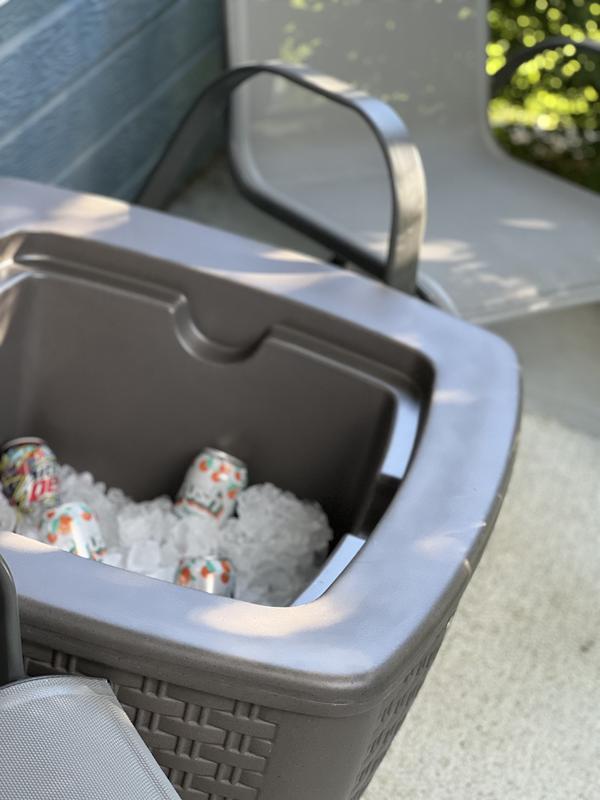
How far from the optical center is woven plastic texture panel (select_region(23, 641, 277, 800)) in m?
0.99

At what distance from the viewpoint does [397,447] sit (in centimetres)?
129

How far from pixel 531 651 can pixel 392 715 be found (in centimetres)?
70

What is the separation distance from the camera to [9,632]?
3.00 feet

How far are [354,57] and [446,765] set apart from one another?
1482 mm

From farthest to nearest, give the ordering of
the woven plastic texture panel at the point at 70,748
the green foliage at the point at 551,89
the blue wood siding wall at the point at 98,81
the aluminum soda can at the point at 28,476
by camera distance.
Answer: the green foliage at the point at 551,89 < the blue wood siding wall at the point at 98,81 < the aluminum soda can at the point at 28,476 < the woven plastic texture panel at the point at 70,748

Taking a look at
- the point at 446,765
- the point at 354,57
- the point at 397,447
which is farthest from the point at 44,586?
the point at 354,57

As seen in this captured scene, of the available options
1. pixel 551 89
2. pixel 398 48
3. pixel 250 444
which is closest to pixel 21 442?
pixel 250 444

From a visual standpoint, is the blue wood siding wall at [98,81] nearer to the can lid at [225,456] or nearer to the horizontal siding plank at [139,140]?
the horizontal siding plank at [139,140]

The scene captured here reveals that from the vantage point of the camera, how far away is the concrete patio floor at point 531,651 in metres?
1.54

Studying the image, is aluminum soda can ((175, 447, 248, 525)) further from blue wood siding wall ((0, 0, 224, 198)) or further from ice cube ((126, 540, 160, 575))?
blue wood siding wall ((0, 0, 224, 198))

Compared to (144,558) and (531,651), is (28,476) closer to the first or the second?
(144,558)

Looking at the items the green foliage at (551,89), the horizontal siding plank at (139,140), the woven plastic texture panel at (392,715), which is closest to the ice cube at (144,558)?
the woven plastic texture panel at (392,715)

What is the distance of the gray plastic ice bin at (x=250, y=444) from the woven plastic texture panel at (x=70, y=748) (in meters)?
0.05

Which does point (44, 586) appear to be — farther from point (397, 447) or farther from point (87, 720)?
point (397, 447)
